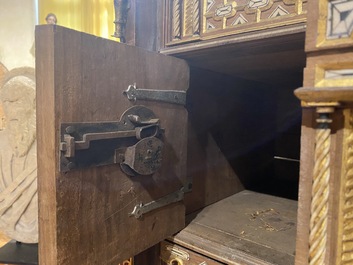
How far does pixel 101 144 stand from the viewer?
611 mm

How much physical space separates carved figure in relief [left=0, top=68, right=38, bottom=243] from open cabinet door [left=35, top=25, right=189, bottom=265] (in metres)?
0.91

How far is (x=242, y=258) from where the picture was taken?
2.48ft

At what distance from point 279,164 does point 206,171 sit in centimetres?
73

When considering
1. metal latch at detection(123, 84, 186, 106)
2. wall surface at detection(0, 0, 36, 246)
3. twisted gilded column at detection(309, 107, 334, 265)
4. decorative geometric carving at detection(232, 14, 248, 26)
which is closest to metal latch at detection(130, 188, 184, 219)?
metal latch at detection(123, 84, 186, 106)

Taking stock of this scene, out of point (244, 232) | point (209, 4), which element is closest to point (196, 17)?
point (209, 4)

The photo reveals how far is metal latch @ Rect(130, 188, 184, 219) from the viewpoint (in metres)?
0.72

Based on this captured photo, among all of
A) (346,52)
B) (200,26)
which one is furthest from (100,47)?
(346,52)

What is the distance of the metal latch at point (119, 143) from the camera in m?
0.55

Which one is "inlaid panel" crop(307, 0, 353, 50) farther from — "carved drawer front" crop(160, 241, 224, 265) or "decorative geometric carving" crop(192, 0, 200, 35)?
"carved drawer front" crop(160, 241, 224, 265)

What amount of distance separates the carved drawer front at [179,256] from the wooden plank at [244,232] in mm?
18

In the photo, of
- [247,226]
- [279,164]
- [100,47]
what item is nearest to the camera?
[100,47]

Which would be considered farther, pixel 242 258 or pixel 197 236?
pixel 197 236

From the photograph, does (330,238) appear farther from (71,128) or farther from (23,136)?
(23,136)

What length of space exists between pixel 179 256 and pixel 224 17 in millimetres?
714
